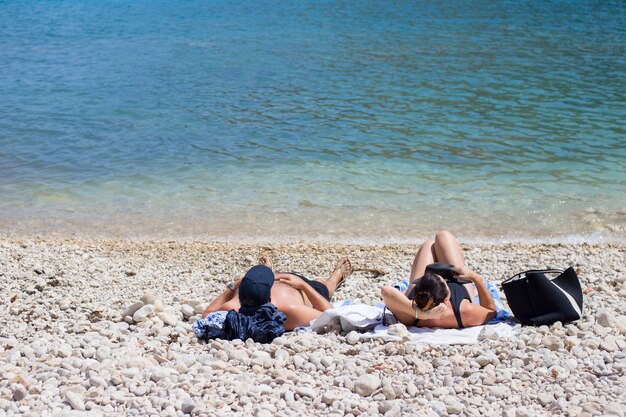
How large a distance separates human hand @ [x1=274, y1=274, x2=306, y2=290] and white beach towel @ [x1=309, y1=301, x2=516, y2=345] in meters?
0.65

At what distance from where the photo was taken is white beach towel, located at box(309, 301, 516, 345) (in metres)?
5.88

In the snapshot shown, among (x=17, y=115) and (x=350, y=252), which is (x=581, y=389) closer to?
(x=350, y=252)

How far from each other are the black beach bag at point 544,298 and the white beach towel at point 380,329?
201 millimetres

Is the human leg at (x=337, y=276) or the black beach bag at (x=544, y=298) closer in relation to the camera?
the black beach bag at (x=544, y=298)

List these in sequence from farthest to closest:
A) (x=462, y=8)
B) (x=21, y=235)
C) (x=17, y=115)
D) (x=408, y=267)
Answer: (x=462, y=8) → (x=17, y=115) → (x=21, y=235) → (x=408, y=267)

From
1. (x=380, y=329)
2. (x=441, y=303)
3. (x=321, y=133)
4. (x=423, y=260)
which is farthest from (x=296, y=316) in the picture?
(x=321, y=133)

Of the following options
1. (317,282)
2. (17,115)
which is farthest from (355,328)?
(17,115)

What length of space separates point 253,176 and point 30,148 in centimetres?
A: 487

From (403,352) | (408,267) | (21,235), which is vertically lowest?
(21,235)

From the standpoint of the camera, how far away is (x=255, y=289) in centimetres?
641

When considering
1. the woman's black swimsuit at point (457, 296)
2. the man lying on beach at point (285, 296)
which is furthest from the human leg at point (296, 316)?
the woman's black swimsuit at point (457, 296)

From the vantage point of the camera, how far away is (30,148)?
47.8 ft

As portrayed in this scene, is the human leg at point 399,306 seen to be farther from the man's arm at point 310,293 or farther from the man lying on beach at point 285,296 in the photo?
the man's arm at point 310,293

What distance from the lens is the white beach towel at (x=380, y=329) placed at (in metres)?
5.88
